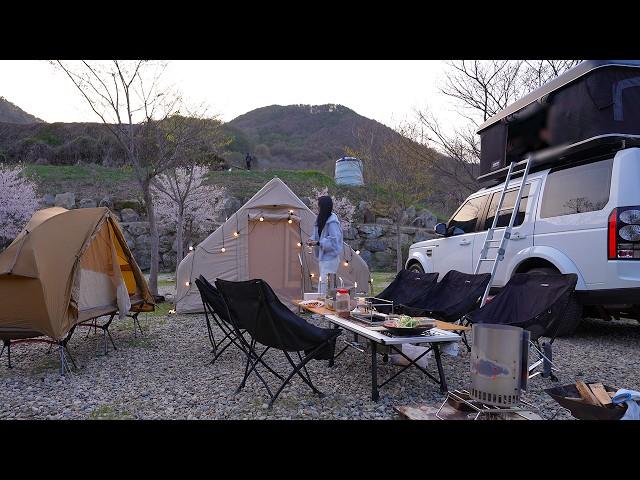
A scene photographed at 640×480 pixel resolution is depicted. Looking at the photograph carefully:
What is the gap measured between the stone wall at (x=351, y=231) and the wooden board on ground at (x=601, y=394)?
57.4 feet

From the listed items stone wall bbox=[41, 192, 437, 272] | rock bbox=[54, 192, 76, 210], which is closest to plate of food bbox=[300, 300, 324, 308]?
stone wall bbox=[41, 192, 437, 272]

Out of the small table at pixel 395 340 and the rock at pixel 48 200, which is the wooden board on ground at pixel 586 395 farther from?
the rock at pixel 48 200

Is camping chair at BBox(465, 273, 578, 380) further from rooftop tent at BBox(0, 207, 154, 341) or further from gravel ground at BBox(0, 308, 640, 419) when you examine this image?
rooftop tent at BBox(0, 207, 154, 341)

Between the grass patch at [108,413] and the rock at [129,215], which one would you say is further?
the rock at [129,215]

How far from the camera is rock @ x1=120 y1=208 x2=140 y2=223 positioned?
65.7ft

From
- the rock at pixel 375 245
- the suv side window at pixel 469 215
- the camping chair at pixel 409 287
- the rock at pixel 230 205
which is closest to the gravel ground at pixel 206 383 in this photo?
the camping chair at pixel 409 287

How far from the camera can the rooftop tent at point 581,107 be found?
4.53m

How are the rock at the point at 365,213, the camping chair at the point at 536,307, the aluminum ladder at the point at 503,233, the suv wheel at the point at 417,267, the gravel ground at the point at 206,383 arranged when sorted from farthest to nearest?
1. the rock at the point at 365,213
2. the suv wheel at the point at 417,267
3. the aluminum ladder at the point at 503,233
4. the camping chair at the point at 536,307
5. the gravel ground at the point at 206,383

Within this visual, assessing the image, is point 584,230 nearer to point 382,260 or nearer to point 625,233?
point 625,233

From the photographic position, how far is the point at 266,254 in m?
8.14

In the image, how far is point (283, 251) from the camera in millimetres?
8203

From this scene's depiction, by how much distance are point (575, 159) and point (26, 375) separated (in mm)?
6301
